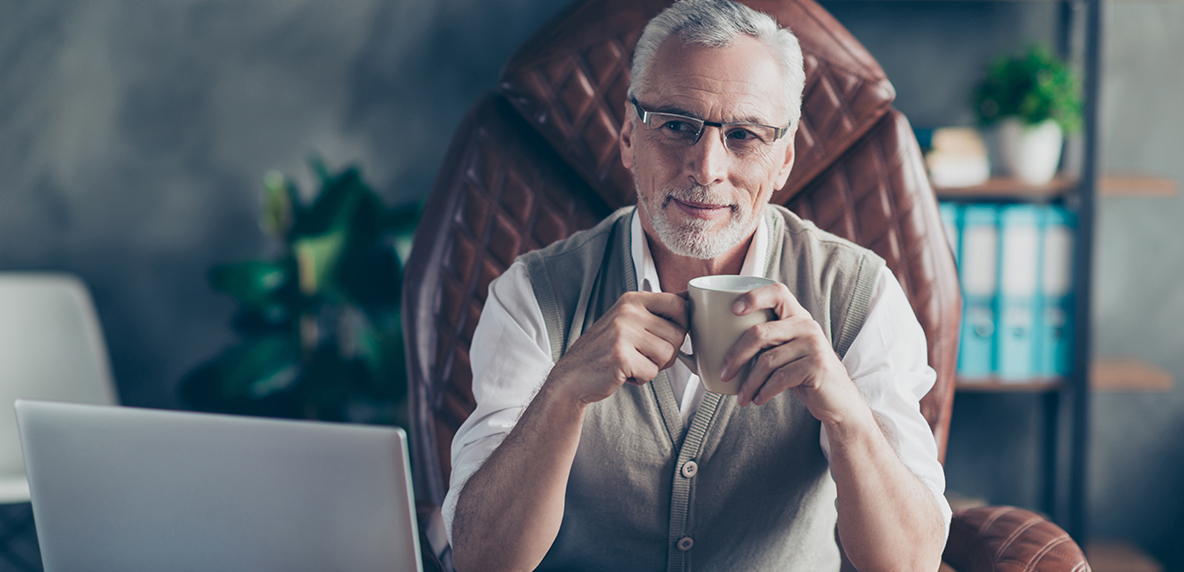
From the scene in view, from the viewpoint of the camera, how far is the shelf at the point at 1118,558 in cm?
206

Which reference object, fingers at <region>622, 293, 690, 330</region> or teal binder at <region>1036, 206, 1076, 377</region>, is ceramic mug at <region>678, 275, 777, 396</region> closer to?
fingers at <region>622, 293, 690, 330</region>

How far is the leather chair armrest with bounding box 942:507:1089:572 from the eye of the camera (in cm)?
91

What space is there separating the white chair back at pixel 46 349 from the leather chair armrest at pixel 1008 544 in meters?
1.87

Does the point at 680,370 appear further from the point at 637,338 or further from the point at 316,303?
the point at 316,303

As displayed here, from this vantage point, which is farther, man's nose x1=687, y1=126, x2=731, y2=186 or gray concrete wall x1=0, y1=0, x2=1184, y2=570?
gray concrete wall x1=0, y1=0, x2=1184, y2=570

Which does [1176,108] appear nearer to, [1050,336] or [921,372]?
[1050,336]

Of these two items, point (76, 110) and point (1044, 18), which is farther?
point (76, 110)

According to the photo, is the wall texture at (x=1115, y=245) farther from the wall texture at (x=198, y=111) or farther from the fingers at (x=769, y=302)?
the fingers at (x=769, y=302)

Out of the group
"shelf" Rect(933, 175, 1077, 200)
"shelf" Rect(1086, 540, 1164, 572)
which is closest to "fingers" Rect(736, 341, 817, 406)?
"shelf" Rect(933, 175, 1077, 200)

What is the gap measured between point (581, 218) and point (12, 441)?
5.31 ft

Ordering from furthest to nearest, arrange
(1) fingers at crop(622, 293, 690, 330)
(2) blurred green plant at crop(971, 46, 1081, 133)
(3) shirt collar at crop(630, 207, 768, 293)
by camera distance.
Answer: (2) blurred green plant at crop(971, 46, 1081, 133) → (3) shirt collar at crop(630, 207, 768, 293) → (1) fingers at crop(622, 293, 690, 330)

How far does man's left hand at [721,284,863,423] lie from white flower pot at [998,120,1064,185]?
1.30 metres

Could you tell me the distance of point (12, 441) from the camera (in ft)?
6.34

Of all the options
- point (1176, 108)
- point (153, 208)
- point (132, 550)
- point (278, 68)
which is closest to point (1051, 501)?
point (1176, 108)
